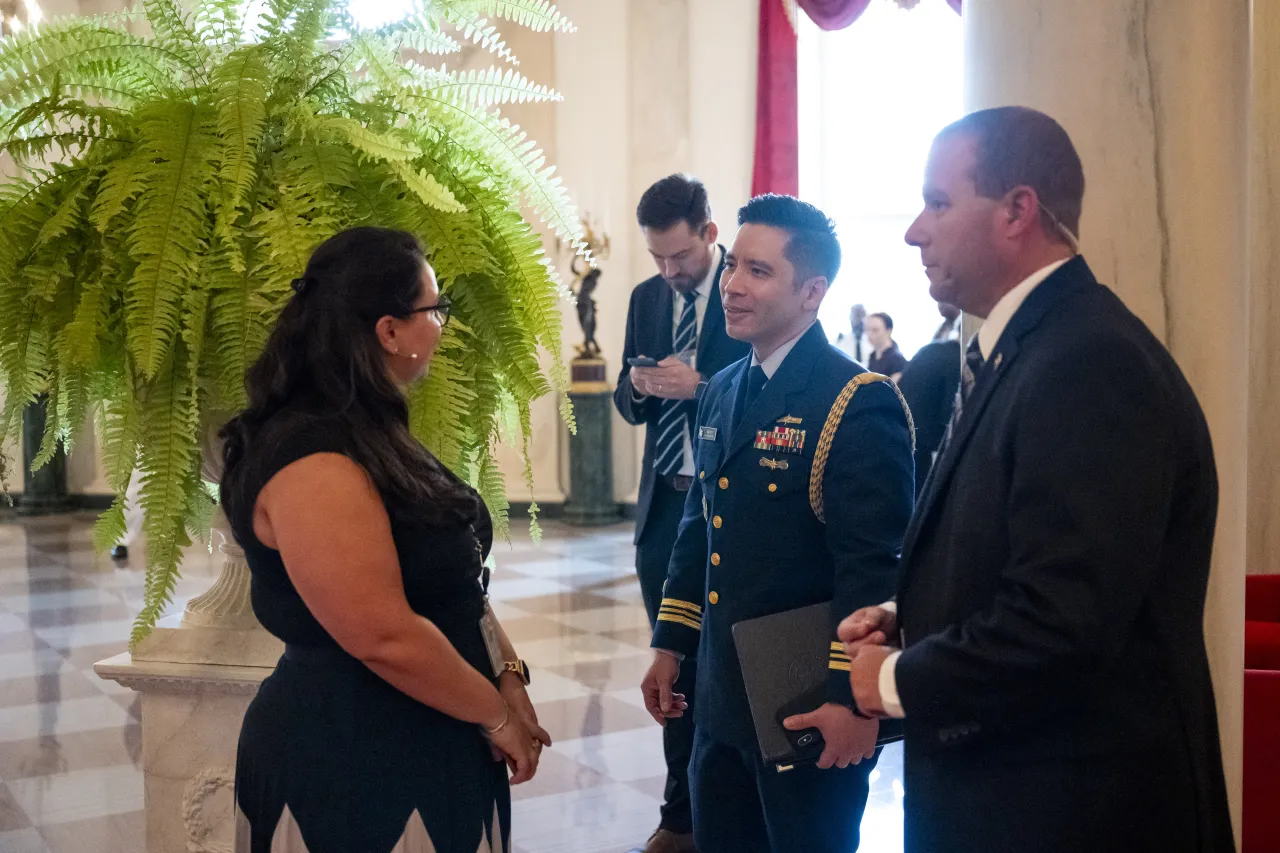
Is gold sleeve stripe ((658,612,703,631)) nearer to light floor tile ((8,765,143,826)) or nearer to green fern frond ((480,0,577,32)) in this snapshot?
green fern frond ((480,0,577,32))

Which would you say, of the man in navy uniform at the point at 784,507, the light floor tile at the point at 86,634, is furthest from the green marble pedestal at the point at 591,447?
the man in navy uniform at the point at 784,507

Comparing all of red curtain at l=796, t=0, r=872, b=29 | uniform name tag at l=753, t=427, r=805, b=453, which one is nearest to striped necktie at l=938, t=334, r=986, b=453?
uniform name tag at l=753, t=427, r=805, b=453

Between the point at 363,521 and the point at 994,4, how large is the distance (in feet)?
4.10

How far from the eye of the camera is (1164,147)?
1.78 m

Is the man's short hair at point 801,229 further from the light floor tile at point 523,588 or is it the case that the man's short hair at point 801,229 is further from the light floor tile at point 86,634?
the light floor tile at point 523,588

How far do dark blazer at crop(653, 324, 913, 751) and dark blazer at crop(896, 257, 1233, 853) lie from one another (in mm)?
522

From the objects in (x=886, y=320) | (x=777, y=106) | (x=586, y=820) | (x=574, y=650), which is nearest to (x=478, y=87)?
(x=586, y=820)

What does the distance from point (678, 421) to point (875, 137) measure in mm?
7149

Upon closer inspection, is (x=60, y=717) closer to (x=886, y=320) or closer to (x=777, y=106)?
(x=886, y=320)

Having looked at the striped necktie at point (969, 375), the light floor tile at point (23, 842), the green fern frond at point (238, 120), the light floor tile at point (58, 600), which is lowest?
the light floor tile at point (23, 842)

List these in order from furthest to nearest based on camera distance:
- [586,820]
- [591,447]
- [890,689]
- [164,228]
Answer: [591,447], [586,820], [164,228], [890,689]

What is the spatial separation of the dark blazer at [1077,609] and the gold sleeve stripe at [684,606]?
37.6 inches

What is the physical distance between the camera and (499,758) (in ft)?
5.82

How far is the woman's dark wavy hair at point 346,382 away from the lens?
1588 millimetres
